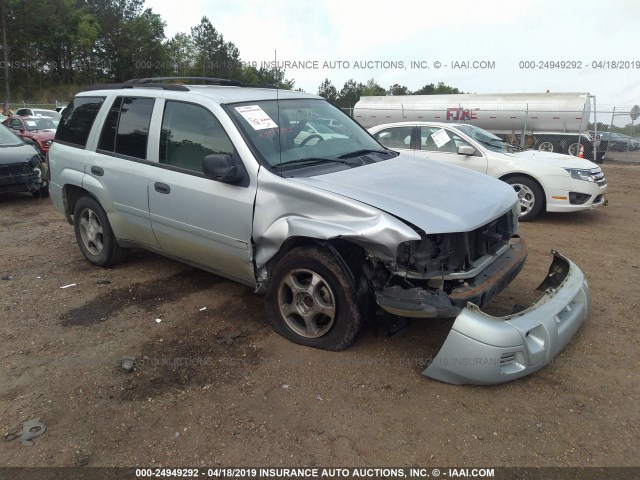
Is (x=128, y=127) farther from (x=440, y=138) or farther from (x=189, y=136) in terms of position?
Answer: (x=440, y=138)

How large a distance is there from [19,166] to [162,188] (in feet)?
20.5

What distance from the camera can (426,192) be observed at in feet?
11.3

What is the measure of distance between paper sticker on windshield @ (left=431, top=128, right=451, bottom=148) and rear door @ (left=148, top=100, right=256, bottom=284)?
510cm

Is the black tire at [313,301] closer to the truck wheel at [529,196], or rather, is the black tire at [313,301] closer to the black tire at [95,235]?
the black tire at [95,235]

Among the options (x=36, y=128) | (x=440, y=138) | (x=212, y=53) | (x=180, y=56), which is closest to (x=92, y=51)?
(x=180, y=56)

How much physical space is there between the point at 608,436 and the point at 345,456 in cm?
146

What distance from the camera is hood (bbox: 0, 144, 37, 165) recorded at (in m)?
8.61

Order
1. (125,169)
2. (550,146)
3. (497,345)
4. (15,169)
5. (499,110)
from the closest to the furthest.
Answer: (497,345), (125,169), (15,169), (550,146), (499,110)

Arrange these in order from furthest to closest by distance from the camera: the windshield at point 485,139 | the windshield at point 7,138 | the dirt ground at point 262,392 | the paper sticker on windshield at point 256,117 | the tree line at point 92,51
Result: the tree line at point 92,51, the windshield at point 7,138, the windshield at point 485,139, the paper sticker on windshield at point 256,117, the dirt ground at point 262,392

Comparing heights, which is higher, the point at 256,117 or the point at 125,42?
the point at 125,42

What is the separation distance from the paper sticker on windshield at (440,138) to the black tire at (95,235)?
526 cm

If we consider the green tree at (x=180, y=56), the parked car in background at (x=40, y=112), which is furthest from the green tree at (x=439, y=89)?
the parked car in background at (x=40, y=112)

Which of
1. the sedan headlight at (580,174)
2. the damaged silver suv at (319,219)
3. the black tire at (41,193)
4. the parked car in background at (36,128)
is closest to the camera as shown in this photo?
the damaged silver suv at (319,219)

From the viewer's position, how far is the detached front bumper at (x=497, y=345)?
2.88 metres
